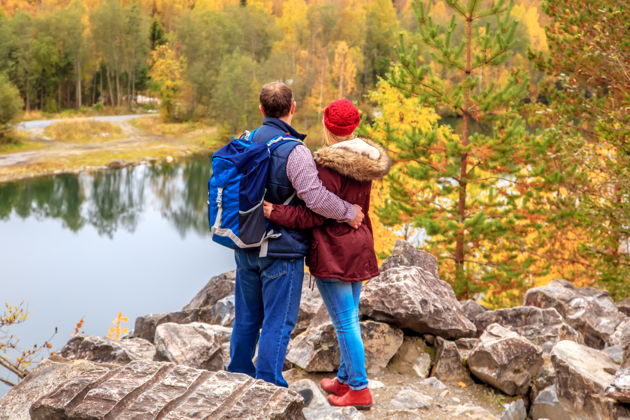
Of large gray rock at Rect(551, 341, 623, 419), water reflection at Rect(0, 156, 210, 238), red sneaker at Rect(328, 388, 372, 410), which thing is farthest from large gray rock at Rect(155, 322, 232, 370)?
water reflection at Rect(0, 156, 210, 238)

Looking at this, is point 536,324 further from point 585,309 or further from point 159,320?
point 159,320

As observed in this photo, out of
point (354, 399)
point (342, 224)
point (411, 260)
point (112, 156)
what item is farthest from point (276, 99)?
point (112, 156)

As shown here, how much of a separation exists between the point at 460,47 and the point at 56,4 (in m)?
90.3

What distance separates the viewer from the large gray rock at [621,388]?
14.9 feet

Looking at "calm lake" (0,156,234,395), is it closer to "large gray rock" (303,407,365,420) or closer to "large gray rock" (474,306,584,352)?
"large gray rock" (474,306,584,352)

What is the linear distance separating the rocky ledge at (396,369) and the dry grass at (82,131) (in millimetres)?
51209

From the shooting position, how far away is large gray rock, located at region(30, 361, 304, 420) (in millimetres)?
A: 3486

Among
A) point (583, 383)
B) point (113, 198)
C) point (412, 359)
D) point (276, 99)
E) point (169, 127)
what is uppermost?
point (276, 99)

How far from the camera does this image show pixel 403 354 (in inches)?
242

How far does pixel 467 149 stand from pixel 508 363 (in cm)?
936

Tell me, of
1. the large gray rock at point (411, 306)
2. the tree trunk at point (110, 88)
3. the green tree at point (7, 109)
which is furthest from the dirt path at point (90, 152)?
the large gray rock at point (411, 306)

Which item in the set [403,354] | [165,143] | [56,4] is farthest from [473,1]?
[56,4]

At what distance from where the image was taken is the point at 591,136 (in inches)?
621

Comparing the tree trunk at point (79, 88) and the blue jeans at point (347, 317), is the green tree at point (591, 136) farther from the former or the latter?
the tree trunk at point (79, 88)
